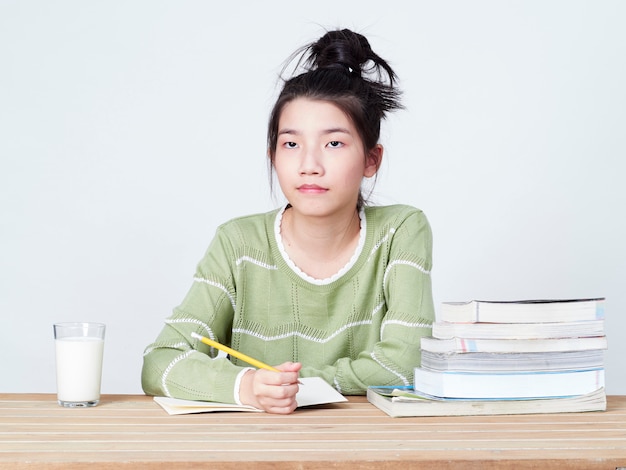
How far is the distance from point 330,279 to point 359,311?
0.30 feet

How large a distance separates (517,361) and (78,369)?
678mm

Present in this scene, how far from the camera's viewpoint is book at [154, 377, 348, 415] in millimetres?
1370

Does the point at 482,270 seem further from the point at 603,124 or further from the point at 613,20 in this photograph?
the point at 613,20

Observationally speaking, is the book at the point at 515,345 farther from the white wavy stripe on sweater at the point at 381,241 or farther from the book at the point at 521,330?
the white wavy stripe on sweater at the point at 381,241

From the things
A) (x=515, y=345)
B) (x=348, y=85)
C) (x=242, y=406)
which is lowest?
(x=242, y=406)

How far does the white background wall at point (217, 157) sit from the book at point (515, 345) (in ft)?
5.96

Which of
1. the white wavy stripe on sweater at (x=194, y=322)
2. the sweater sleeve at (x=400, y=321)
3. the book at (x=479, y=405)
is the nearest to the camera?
the book at (x=479, y=405)

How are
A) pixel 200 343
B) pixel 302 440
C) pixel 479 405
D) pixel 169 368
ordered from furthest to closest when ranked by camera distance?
1. pixel 200 343
2. pixel 169 368
3. pixel 479 405
4. pixel 302 440

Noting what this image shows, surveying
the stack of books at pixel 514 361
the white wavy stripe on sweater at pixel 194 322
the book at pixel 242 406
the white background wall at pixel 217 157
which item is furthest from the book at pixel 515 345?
the white background wall at pixel 217 157

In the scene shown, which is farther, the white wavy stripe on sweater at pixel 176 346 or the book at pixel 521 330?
the white wavy stripe on sweater at pixel 176 346

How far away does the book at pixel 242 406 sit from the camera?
1.37 metres

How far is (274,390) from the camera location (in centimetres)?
136

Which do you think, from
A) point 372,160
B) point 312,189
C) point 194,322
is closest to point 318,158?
point 312,189

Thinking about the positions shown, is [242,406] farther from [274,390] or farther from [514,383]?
[514,383]
